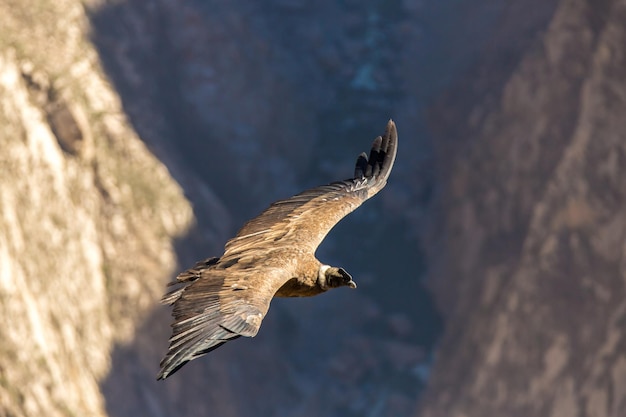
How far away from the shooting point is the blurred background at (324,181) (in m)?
A: 45.3

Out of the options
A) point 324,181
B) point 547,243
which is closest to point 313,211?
point 547,243

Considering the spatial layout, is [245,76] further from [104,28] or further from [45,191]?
[45,191]

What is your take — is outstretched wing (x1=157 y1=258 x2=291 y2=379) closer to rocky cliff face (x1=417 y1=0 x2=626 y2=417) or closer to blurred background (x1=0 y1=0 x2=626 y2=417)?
blurred background (x1=0 y1=0 x2=626 y2=417)

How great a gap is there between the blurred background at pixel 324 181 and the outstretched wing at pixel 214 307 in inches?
899

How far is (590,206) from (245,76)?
15013 millimetres

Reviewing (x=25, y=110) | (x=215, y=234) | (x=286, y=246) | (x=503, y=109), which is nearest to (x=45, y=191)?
(x=25, y=110)

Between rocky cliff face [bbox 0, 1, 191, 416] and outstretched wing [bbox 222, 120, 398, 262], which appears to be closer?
outstretched wing [bbox 222, 120, 398, 262]

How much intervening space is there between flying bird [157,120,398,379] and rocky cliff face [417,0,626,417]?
2590cm

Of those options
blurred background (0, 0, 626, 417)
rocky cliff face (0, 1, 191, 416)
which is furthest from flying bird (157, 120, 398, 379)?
rocky cliff face (0, 1, 191, 416)

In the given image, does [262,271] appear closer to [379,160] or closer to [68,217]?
[379,160]

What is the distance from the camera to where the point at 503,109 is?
53.3 metres

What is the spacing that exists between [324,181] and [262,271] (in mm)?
36654

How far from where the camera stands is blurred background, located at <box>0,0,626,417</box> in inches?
1783

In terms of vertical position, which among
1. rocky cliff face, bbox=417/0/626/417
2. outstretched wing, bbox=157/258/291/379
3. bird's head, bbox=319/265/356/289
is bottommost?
outstretched wing, bbox=157/258/291/379
